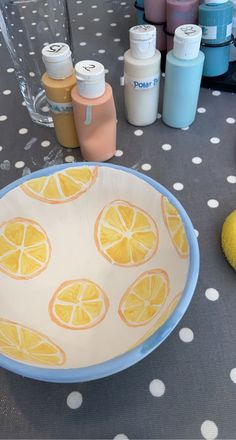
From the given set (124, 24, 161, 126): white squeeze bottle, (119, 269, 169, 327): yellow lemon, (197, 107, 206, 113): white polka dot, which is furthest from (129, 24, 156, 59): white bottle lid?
(119, 269, 169, 327): yellow lemon

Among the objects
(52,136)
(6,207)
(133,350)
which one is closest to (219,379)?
(133,350)

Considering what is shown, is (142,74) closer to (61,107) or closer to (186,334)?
(61,107)

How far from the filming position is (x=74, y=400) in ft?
0.75

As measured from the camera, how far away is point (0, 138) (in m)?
0.40

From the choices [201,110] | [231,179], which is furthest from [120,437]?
[201,110]

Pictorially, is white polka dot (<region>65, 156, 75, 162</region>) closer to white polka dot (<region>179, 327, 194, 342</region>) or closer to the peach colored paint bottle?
the peach colored paint bottle

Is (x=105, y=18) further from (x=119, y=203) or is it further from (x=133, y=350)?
(x=133, y=350)

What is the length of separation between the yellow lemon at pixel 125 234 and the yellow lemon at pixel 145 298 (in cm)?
2

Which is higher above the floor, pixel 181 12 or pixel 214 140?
pixel 181 12

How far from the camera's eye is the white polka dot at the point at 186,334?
0.25 m

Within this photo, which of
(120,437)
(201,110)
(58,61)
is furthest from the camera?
(201,110)

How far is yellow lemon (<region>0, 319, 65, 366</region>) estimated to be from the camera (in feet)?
0.65

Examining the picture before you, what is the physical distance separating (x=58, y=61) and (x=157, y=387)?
0.28 meters

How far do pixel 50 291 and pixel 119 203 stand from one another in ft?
0.30
